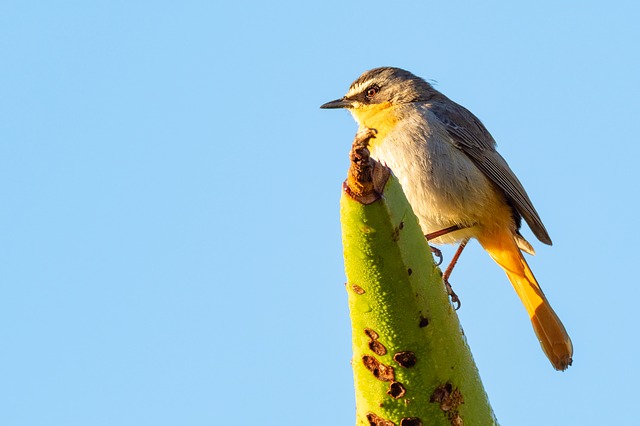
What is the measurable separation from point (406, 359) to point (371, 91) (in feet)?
16.1

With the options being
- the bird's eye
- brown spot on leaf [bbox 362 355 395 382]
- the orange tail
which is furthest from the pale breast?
brown spot on leaf [bbox 362 355 395 382]

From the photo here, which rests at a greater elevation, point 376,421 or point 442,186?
point 442,186

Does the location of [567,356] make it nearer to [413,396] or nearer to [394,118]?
[394,118]

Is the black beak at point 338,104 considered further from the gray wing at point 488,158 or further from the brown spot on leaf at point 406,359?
the brown spot on leaf at point 406,359

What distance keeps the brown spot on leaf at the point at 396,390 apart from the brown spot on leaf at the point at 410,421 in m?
0.08

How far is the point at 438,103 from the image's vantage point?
7148 mm

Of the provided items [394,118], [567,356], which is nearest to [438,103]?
[394,118]

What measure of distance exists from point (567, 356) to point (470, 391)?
2777 mm

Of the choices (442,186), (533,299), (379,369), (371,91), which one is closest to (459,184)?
(442,186)

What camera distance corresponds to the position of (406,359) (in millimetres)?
2787

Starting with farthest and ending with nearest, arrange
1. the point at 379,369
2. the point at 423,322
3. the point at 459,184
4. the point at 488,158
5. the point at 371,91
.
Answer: the point at 371,91, the point at 488,158, the point at 459,184, the point at 379,369, the point at 423,322

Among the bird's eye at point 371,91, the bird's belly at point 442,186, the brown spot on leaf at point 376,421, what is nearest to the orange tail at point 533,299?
the bird's belly at point 442,186

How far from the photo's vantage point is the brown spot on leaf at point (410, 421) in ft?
9.21

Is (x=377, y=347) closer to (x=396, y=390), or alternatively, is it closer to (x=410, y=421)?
(x=396, y=390)
